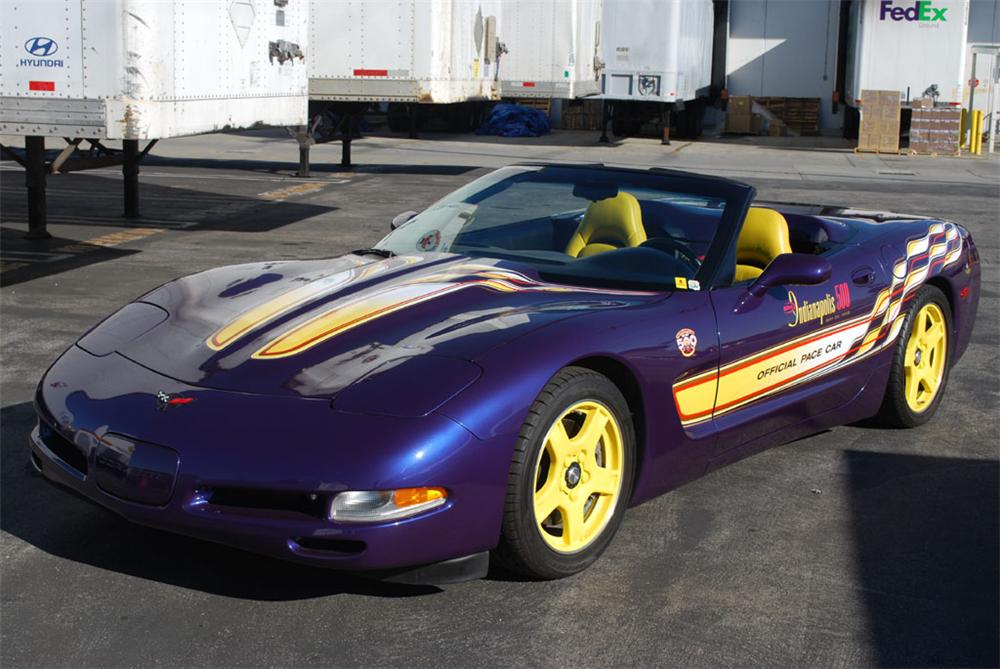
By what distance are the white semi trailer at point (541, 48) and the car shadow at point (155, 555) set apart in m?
17.4

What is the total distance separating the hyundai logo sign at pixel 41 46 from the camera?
890 centimetres

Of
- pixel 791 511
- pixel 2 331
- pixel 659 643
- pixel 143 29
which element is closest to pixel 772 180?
pixel 143 29

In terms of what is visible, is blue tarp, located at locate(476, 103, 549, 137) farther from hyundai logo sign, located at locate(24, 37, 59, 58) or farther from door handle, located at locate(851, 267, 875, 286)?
door handle, located at locate(851, 267, 875, 286)

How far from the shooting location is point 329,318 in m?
4.20

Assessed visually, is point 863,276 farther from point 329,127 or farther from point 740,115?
point 740,115

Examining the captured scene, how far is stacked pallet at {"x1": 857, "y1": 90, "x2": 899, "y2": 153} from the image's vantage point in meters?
26.6

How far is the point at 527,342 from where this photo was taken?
3.91 metres

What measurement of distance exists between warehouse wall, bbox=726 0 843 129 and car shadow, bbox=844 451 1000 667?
27.5 metres

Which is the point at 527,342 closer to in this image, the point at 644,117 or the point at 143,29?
the point at 143,29

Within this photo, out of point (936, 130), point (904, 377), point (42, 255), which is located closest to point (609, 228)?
point (904, 377)

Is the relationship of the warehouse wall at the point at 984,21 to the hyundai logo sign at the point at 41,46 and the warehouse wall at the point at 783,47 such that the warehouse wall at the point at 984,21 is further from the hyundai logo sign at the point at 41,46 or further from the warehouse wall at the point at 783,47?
the hyundai logo sign at the point at 41,46

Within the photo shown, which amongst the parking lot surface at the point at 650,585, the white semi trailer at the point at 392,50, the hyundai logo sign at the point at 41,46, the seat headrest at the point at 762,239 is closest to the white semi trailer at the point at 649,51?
the white semi trailer at the point at 392,50

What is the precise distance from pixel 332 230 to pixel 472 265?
28.2 feet

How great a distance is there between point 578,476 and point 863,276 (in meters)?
2.09
